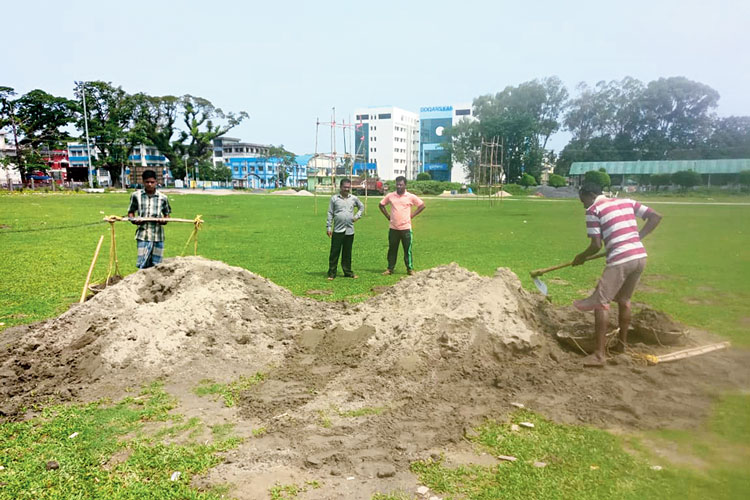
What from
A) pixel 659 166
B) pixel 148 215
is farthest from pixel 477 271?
pixel 659 166

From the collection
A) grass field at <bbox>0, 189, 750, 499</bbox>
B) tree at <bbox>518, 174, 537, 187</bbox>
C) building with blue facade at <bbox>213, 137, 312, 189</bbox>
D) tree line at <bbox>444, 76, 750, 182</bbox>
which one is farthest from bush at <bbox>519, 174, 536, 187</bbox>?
building with blue facade at <bbox>213, 137, 312, 189</bbox>

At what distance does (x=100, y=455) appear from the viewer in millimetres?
3574

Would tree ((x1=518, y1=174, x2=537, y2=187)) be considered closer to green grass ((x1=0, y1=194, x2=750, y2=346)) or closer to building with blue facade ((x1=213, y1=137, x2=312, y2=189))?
green grass ((x1=0, y1=194, x2=750, y2=346))

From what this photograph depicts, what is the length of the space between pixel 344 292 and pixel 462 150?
232 feet

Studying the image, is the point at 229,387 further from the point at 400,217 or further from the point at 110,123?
the point at 110,123

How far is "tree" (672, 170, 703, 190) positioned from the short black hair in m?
9.22

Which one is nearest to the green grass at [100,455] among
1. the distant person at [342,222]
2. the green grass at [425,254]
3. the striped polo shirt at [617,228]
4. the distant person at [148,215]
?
the distant person at [148,215]

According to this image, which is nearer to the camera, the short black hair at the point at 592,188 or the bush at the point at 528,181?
the short black hair at the point at 592,188

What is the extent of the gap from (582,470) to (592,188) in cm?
290

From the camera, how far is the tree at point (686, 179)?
1322 cm

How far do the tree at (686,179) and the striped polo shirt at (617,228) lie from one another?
9.20 m

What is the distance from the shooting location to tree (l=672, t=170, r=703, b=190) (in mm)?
13220

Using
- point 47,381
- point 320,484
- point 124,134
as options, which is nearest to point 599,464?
point 320,484

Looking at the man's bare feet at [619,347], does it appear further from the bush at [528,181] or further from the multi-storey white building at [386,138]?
the multi-storey white building at [386,138]
